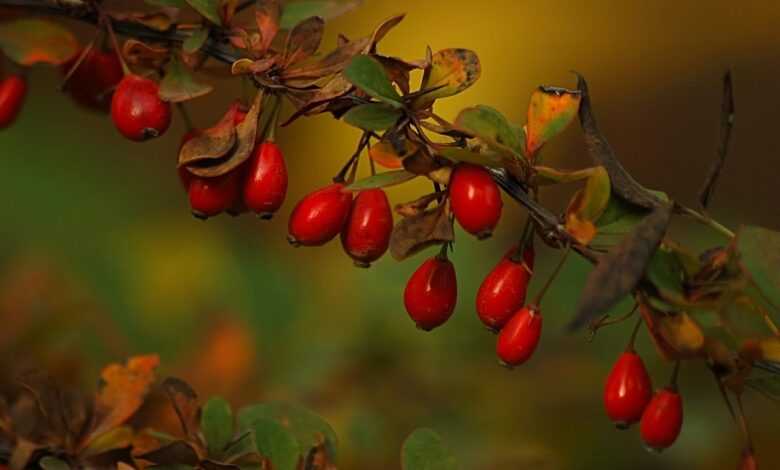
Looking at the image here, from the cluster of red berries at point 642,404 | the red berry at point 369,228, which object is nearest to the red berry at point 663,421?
the cluster of red berries at point 642,404

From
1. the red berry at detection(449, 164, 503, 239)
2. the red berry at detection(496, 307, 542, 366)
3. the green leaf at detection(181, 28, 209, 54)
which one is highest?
the green leaf at detection(181, 28, 209, 54)

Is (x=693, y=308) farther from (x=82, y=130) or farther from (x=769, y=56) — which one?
(x=82, y=130)

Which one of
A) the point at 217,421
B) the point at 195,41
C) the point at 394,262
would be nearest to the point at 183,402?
the point at 217,421

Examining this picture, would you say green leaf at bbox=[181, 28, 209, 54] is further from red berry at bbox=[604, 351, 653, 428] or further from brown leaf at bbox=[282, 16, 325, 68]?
red berry at bbox=[604, 351, 653, 428]

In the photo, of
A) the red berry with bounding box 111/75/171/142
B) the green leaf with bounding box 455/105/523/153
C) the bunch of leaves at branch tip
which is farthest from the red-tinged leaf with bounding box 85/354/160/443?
the green leaf with bounding box 455/105/523/153

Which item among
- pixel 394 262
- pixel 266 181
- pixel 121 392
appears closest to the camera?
pixel 266 181

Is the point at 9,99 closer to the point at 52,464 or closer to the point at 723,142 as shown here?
the point at 52,464
